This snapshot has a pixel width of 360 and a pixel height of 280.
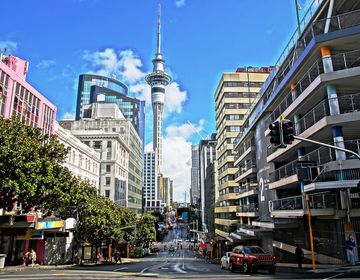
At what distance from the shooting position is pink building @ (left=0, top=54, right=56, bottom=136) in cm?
3366

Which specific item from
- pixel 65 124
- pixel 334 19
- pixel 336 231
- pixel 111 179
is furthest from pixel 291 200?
pixel 65 124

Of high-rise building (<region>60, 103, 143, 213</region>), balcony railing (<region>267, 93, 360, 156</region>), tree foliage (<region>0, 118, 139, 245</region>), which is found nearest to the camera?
balcony railing (<region>267, 93, 360, 156</region>)

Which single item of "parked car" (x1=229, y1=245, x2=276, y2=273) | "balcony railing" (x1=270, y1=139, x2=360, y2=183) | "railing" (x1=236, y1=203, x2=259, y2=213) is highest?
"balcony railing" (x1=270, y1=139, x2=360, y2=183)

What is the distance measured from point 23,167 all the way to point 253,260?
17.1 metres

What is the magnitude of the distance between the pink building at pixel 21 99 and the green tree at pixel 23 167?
5510 millimetres

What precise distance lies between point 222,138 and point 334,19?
56.4 metres

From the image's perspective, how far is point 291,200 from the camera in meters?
29.7

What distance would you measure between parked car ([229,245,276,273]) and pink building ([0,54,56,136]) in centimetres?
2171

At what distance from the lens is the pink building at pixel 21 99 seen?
33.7 m

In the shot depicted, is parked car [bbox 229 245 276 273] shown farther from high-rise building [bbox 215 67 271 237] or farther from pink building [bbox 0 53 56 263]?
high-rise building [bbox 215 67 271 237]

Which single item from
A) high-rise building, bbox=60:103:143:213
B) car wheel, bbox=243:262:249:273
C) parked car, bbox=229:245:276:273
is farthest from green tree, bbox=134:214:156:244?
car wheel, bbox=243:262:249:273

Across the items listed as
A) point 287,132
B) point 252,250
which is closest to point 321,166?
point 252,250

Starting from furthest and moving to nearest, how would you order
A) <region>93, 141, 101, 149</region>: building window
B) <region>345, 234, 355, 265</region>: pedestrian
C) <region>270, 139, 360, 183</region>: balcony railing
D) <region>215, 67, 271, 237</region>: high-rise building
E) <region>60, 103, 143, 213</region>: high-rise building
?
1. <region>93, 141, 101, 149</region>: building window
2. <region>60, 103, 143, 213</region>: high-rise building
3. <region>215, 67, 271, 237</region>: high-rise building
4. <region>270, 139, 360, 183</region>: balcony railing
5. <region>345, 234, 355, 265</region>: pedestrian

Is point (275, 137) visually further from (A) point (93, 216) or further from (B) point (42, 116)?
(B) point (42, 116)
